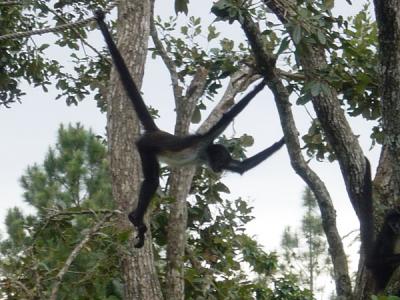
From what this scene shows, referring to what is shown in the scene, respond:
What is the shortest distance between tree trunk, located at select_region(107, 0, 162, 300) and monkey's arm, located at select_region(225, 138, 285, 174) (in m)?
0.87

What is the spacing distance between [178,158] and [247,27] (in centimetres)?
132

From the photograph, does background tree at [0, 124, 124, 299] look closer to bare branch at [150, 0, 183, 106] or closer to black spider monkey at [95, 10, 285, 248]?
black spider monkey at [95, 10, 285, 248]

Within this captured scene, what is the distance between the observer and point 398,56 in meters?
4.14

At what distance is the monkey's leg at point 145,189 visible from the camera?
5.80m

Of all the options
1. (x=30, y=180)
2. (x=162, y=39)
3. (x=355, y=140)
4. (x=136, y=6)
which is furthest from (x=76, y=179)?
(x=355, y=140)

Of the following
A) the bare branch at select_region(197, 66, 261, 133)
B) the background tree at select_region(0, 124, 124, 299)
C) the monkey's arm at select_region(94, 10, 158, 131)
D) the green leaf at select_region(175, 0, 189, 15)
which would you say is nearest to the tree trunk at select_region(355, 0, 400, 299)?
the green leaf at select_region(175, 0, 189, 15)

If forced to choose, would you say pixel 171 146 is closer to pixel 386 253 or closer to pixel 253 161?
pixel 253 161

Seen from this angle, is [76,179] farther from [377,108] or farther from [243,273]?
[377,108]

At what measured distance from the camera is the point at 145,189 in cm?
589

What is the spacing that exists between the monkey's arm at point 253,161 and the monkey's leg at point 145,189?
0.68 metres

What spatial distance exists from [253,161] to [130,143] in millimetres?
1144

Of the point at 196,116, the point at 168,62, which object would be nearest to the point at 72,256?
the point at 196,116

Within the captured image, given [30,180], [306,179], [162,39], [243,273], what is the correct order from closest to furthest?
[306,179] → [243,273] → [162,39] → [30,180]

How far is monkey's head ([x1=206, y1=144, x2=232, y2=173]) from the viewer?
20.3 ft
